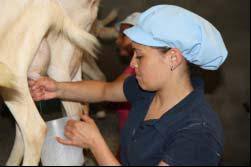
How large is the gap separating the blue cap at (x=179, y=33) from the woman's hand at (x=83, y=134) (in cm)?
22

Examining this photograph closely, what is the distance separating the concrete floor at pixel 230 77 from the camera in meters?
1.84

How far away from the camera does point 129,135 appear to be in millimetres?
1175

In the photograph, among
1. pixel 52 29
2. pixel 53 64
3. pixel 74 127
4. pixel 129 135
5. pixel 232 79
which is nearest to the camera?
pixel 74 127

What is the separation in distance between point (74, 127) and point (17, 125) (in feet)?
0.95

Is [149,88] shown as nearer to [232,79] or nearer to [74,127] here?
[74,127]

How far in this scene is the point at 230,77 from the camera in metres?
2.39

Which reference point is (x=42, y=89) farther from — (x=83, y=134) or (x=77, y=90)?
(x=83, y=134)

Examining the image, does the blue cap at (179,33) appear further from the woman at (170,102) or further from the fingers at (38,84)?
the fingers at (38,84)

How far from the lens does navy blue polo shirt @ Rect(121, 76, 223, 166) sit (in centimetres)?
94

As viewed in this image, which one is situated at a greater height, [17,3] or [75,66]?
[17,3]

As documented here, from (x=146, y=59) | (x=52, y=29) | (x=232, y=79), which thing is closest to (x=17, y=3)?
(x=52, y=29)

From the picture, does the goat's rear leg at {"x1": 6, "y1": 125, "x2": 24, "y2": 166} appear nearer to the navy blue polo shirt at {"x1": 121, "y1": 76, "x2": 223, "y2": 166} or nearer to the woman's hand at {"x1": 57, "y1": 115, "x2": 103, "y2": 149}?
the woman's hand at {"x1": 57, "y1": 115, "x2": 103, "y2": 149}

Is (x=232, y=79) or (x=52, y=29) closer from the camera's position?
(x=52, y=29)

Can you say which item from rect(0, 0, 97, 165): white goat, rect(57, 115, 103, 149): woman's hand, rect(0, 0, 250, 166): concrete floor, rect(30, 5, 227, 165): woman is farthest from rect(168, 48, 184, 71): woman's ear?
rect(0, 0, 250, 166): concrete floor
